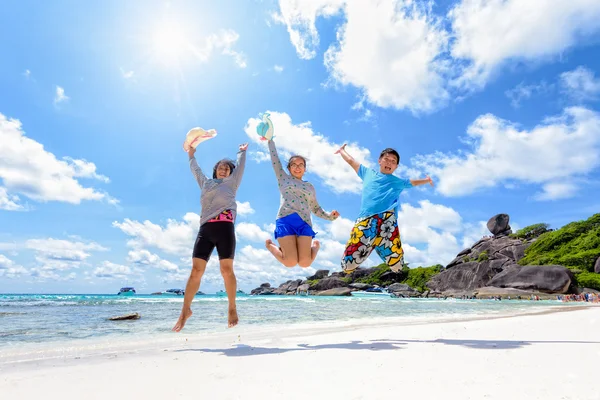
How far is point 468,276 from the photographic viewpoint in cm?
5462

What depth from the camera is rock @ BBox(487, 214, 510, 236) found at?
225 ft

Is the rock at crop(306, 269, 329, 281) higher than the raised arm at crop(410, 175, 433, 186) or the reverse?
higher

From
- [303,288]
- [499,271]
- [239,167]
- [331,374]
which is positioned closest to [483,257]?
[499,271]

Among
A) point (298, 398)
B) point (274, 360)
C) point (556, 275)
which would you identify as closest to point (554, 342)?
point (274, 360)

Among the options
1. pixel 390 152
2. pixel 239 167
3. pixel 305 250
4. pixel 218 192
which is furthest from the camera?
pixel 390 152

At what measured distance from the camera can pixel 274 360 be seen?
352 centimetres

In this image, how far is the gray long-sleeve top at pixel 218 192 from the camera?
17.6 feet

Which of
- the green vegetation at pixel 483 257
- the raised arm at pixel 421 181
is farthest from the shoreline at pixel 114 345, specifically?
the green vegetation at pixel 483 257

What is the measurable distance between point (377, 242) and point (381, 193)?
A: 878 mm

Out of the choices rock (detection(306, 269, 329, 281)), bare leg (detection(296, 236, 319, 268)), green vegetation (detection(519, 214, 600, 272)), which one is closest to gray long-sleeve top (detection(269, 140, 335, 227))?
bare leg (detection(296, 236, 319, 268))

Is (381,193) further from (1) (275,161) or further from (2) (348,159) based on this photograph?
(1) (275,161)

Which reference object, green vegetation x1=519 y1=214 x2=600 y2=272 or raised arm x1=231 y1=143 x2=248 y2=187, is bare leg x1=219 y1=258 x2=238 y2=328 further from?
green vegetation x1=519 y1=214 x2=600 y2=272

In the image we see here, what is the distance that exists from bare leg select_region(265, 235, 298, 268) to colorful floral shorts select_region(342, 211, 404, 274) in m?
0.99

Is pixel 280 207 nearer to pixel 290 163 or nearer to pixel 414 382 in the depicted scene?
pixel 290 163
